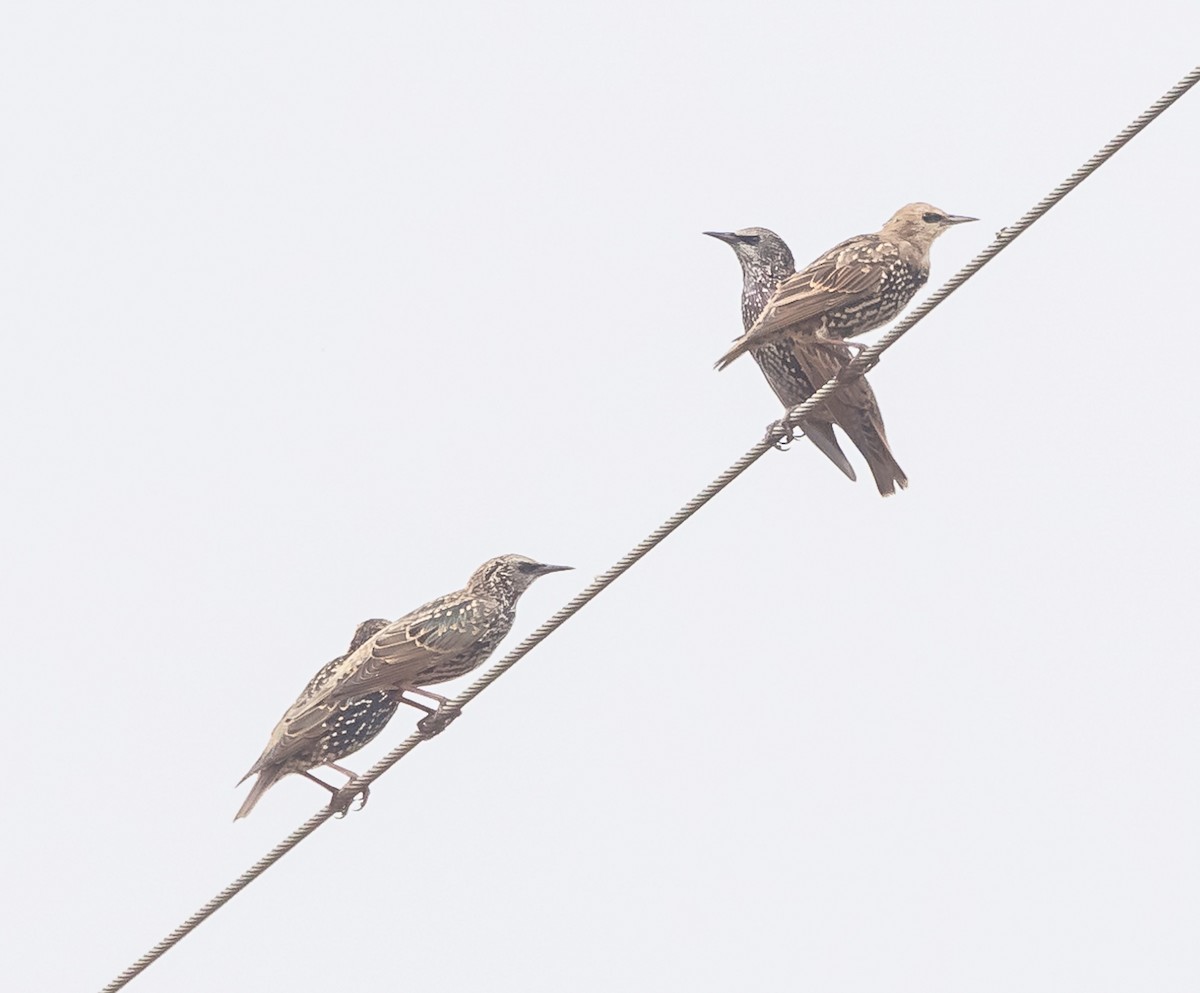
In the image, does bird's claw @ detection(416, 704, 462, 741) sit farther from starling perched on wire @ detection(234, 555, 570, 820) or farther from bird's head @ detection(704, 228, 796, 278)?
bird's head @ detection(704, 228, 796, 278)

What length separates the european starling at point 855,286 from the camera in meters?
11.6

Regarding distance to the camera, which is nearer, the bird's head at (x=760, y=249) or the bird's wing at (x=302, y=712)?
the bird's wing at (x=302, y=712)

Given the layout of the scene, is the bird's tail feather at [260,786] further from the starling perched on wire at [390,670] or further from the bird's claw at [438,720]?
the bird's claw at [438,720]

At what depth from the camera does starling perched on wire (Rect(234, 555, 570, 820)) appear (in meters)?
12.0

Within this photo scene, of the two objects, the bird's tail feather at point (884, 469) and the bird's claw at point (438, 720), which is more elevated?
the bird's claw at point (438, 720)

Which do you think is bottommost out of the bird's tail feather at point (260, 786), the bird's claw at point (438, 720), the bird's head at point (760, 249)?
the bird's claw at point (438, 720)

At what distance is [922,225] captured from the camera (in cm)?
1177

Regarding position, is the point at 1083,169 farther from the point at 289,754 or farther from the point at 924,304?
the point at 289,754

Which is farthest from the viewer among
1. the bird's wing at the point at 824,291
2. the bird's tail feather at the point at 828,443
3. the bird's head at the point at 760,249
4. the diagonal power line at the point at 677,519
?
the bird's head at the point at 760,249

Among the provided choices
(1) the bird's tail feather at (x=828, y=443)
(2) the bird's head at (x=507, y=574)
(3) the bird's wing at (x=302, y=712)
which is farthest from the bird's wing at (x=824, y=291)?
(3) the bird's wing at (x=302, y=712)

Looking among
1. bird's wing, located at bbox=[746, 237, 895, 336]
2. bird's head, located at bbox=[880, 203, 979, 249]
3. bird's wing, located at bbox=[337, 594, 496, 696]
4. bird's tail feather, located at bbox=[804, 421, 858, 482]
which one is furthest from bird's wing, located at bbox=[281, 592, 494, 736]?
bird's head, located at bbox=[880, 203, 979, 249]

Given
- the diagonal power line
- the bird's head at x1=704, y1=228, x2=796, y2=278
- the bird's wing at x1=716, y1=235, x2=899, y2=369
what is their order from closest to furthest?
the diagonal power line
the bird's wing at x1=716, y1=235, x2=899, y2=369
the bird's head at x1=704, y1=228, x2=796, y2=278

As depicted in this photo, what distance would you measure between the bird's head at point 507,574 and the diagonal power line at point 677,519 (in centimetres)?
123

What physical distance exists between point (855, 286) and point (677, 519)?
2.11 m
